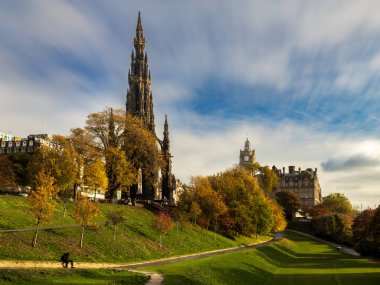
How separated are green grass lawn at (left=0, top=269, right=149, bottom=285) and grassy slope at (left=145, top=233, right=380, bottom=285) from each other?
11.1 ft

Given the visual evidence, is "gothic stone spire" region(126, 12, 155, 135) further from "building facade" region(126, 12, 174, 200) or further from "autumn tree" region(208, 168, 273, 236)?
"autumn tree" region(208, 168, 273, 236)

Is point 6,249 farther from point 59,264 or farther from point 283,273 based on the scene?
point 283,273

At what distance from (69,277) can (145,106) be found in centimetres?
7536

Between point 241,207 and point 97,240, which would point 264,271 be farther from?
point 241,207

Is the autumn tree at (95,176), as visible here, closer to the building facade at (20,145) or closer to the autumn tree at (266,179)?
the building facade at (20,145)

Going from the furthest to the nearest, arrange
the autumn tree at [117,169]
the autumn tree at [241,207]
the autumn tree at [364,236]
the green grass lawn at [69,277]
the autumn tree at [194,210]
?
the autumn tree at [241,207]
the autumn tree at [364,236]
the autumn tree at [117,169]
the autumn tree at [194,210]
the green grass lawn at [69,277]

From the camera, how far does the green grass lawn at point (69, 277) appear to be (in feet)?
87.6

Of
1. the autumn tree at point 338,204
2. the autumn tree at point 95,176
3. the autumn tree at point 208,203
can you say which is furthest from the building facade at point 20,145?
the autumn tree at point 338,204

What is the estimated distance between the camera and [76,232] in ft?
150

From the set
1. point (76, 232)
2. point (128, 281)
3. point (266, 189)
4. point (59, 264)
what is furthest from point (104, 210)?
point (266, 189)

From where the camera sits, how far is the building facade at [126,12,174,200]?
99500 mm

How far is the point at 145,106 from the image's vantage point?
103m

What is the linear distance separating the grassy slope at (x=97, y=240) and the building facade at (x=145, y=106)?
30.8 m

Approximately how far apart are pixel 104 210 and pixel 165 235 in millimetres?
10978
